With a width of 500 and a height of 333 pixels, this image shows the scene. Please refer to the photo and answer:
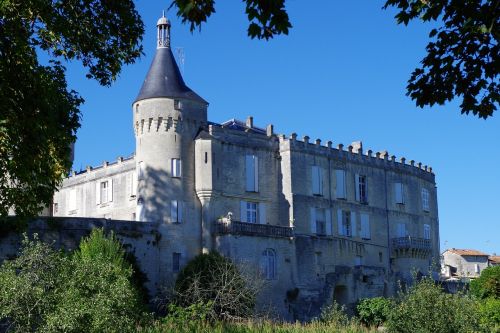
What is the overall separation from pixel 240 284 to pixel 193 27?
29423mm

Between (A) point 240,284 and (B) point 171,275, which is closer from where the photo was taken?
(A) point 240,284

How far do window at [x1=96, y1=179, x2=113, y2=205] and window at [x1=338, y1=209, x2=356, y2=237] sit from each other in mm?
13566

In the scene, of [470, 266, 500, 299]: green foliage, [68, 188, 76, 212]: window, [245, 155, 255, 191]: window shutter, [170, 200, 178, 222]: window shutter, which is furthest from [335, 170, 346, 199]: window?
[68, 188, 76, 212]: window

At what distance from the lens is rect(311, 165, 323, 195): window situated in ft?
151

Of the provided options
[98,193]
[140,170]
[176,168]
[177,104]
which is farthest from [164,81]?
[98,193]

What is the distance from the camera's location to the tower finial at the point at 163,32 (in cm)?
4250

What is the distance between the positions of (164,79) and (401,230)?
19066 mm

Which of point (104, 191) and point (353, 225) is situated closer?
point (353, 225)

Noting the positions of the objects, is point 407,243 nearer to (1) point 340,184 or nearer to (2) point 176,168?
(1) point 340,184

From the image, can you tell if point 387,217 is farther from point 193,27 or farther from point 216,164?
point 193,27

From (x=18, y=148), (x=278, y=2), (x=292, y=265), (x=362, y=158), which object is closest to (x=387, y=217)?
(x=362, y=158)

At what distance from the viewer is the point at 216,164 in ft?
137

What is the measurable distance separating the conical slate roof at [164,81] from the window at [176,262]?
808 cm

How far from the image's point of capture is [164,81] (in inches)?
1639
